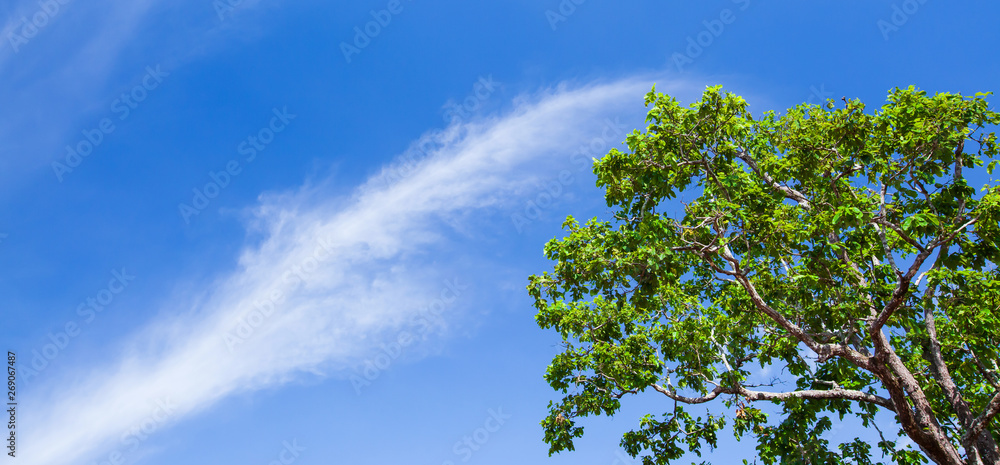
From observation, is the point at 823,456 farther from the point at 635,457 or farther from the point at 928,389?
the point at 635,457

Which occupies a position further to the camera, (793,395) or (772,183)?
(772,183)

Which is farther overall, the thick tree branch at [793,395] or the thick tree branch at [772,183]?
the thick tree branch at [772,183]

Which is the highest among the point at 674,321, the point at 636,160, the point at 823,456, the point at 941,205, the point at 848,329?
the point at 636,160

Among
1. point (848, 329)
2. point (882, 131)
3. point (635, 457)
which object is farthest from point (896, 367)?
point (635, 457)

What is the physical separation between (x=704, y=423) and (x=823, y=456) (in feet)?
9.71

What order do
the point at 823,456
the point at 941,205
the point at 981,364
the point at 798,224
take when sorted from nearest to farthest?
the point at 798,224 < the point at 941,205 < the point at 981,364 < the point at 823,456

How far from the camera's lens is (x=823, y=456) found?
1588cm

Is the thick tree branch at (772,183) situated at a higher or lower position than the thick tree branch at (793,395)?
higher

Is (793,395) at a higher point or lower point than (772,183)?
lower

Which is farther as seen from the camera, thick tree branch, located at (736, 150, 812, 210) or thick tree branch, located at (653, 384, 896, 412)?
thick tree branch, located at (736, 150, 812, 210)

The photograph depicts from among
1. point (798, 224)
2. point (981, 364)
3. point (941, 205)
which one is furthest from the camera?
point (981, 364)

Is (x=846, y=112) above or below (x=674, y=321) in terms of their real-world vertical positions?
above

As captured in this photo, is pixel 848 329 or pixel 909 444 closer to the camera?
pixel 848 329

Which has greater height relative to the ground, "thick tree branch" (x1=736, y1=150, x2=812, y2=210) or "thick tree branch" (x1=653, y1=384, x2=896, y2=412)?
"thick tree branch" (x1=736, y1=150, x2=812, y2=210)
